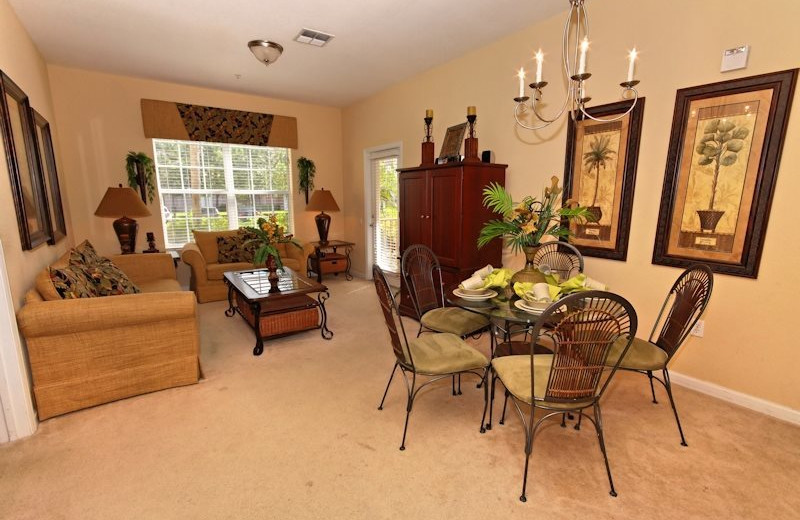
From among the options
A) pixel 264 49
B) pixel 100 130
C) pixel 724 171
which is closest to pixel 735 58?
pixel 724 171

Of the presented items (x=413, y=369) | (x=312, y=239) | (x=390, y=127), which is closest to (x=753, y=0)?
(x=413, y=369)

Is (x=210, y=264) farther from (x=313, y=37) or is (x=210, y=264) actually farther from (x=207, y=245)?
(x=313, y=37)

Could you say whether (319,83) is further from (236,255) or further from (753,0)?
(753,0)

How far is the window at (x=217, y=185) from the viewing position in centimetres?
492

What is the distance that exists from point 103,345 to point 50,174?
2.28 m

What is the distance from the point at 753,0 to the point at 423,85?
2.93 metres

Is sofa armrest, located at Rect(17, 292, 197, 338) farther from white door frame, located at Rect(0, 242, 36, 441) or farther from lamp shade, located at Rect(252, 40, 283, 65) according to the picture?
lamp shade, located at Rect(252, 40, 283, 65)

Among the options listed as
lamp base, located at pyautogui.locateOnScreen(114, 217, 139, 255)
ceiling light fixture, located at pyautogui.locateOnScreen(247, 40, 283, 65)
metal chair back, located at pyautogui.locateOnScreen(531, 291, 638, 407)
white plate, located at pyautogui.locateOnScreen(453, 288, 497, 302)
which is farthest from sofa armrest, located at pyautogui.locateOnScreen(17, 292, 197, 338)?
lamp base, located at pyautogui.locateOnScreen(114, 217, 139, 255)

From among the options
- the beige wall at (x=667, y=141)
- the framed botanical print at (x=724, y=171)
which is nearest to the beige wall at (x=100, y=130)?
the beige wall at (x=667, y=141)

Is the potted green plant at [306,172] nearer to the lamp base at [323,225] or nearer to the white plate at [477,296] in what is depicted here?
the lamp base at [323,225]

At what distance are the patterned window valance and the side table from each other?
1.65 metres

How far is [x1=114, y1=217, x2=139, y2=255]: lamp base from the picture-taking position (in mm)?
4219

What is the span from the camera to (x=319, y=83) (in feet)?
15.4

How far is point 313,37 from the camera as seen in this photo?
131 inches
